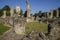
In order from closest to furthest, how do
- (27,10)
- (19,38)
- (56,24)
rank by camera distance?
1. (19,38)
2. (56,24)
3. (27,10)

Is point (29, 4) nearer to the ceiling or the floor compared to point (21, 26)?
nearer to the ceiling

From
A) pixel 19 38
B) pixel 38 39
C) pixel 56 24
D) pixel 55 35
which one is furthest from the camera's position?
pixel 56 24

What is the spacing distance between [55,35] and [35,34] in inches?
296

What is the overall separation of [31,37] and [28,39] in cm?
29

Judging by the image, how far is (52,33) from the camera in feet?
61.5

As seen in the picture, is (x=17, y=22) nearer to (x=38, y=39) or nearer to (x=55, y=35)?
(x=55, y=35)

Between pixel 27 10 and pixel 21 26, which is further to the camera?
pixel 27 10

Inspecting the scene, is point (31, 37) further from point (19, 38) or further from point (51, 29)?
point (51, 29)

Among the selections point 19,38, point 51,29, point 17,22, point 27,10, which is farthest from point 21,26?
point 27,10

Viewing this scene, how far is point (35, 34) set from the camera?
1146 cm

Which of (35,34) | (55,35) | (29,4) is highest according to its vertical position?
(29,4)

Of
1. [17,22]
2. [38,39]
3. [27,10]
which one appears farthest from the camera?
[27,10]

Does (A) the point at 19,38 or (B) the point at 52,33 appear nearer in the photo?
(A) the point at 19,38

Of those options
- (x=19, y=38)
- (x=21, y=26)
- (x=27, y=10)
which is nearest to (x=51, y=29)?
(x=21, y=26)
